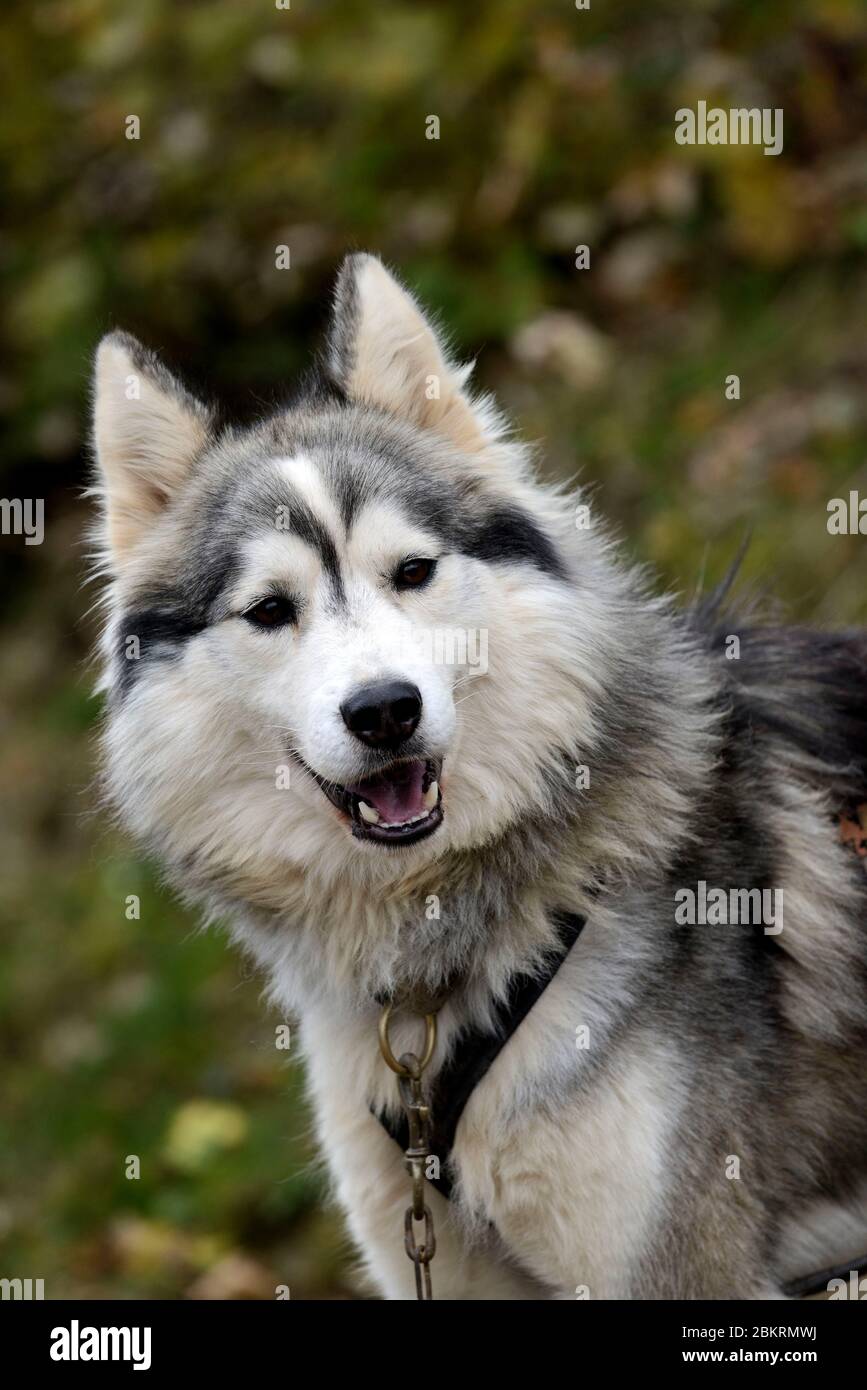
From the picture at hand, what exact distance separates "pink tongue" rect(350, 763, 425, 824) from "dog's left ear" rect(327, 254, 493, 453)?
96cm

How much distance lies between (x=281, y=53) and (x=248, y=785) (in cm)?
744

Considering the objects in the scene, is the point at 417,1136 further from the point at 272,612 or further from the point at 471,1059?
the point at 272,612

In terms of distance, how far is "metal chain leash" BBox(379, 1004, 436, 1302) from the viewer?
3504mm

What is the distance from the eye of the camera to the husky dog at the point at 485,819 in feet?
11.4

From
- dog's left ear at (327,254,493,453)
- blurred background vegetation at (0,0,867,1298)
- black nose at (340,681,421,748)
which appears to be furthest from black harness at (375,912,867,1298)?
blurred background vegetation at (0,0,867,1298)

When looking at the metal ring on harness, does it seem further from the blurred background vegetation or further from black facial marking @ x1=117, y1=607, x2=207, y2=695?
the blurred background vegetation

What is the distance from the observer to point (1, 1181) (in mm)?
7477

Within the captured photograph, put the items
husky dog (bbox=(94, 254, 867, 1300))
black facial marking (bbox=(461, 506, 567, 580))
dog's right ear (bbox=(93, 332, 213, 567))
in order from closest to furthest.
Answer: husky dog (bbox=(94, 254, 867, 1300))
black facial marking (bbox=(461, 506, 567, 580))
dog's right ear (bbox=(93, 332, 213, 567))

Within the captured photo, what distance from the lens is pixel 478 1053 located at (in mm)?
3576

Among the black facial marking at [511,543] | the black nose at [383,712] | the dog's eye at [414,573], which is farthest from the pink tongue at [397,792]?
the black facial marking at [511,543]

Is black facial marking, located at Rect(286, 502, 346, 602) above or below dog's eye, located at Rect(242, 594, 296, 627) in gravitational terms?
above

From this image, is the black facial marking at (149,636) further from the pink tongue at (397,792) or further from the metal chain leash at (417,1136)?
the metal chain leash at (417,1136)

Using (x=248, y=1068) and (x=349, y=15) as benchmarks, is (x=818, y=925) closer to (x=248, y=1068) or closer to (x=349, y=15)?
(x=248, y=1068)

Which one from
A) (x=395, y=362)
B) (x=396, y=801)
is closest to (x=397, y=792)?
(x=396, y=801)
